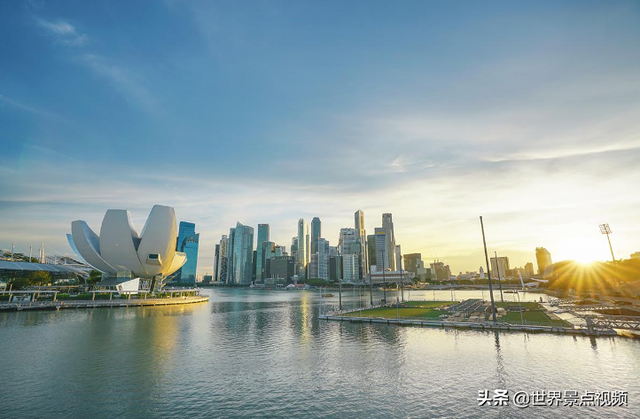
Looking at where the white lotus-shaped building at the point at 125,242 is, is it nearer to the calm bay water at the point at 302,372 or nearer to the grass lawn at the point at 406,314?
the calm bay water at the point at 302,372

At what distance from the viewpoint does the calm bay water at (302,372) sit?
15875mm

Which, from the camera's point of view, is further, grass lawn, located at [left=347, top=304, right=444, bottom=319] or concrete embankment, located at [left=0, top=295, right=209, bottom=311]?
concrete embankment, located at [left=0, top=295, right=209, bottom=311]

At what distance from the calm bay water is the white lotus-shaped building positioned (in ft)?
147

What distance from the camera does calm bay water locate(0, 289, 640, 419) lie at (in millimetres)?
15875

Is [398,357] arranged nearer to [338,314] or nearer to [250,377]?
[250,377]

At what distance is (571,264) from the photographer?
12112cm

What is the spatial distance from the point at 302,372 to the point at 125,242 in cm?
7283

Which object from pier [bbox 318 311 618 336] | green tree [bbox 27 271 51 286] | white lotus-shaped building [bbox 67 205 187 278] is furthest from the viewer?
white lotus-shaped building [bbox 67 205 187 278]

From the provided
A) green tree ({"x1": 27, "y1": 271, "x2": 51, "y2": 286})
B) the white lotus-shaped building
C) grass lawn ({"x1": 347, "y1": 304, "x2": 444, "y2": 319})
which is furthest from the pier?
green tree ({"x1": 27, "y1": 271, "x2": 51, "y2": 286})

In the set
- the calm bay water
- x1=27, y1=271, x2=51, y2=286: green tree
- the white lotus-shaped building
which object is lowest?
the calm bay water

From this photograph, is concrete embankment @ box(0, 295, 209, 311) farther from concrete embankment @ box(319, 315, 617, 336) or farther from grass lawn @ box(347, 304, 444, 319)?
concrete embankment @ box(319, 315, 617, 336)

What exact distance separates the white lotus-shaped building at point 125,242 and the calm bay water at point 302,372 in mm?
44697

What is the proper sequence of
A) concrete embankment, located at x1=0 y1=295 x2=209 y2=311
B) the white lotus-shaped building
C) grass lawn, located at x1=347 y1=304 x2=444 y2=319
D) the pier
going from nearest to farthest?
1. the pier
2. grass lawn, located at x1=347 y1=304 x2=444 y2=319
3. concrete embankment, located at x1=0 y1=295 x2=209 y2=311
4. the white lotus-shaped building

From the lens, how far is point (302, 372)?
21906 millimetres
